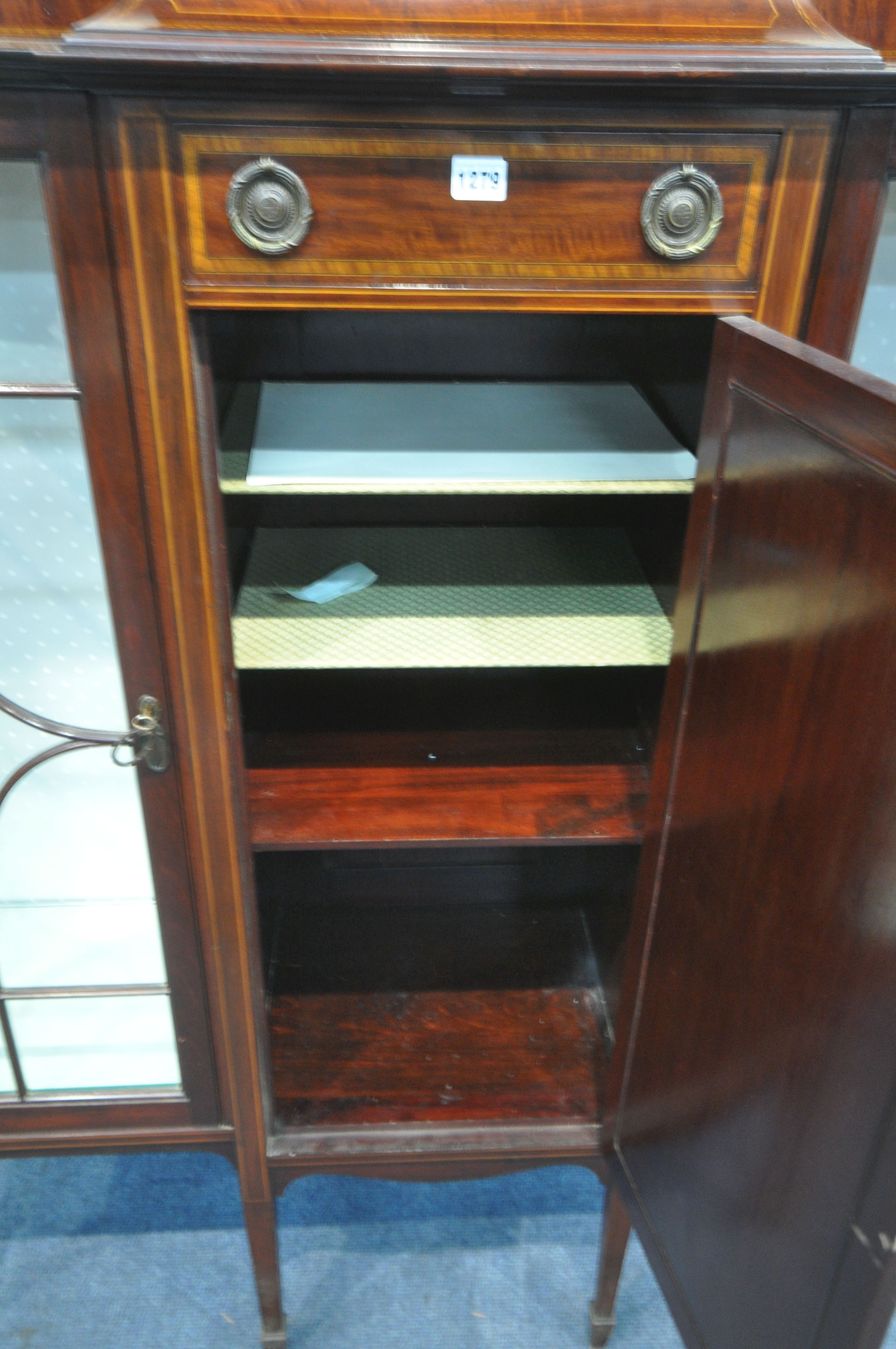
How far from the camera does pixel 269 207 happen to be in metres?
0.64

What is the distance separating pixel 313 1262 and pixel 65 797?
669 mm

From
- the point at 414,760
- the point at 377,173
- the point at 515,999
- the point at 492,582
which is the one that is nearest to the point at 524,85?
the point at 377,173

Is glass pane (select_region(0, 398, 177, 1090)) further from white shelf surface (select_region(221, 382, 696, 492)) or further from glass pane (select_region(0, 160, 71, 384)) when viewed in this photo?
white shelf surface (select_region(221, 382, 696, 492))

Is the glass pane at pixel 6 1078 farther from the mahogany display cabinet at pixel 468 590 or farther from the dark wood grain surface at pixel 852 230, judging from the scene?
the dark wood grain surface at pixel 852 230

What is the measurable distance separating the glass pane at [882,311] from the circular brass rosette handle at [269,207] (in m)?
0.39

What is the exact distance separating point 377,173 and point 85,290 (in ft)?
0.66

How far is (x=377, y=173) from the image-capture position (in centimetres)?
64

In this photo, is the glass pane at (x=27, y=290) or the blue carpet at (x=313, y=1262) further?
the blue carpet at (x=313, y=1262)

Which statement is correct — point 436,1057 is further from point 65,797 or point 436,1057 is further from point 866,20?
point 866,20

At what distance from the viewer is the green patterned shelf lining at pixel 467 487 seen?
78 centimetres

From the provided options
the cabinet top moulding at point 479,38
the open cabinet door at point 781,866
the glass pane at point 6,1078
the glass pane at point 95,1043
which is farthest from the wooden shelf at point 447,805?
the cabinet top moulding at point 479,38

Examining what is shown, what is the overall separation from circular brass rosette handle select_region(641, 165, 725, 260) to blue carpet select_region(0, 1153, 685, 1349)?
42.4 inches

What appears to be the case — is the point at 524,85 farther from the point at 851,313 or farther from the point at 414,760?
the point at 414,760

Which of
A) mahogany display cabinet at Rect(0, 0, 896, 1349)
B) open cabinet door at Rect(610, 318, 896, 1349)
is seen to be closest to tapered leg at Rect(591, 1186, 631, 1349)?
mahogany display cabinet at Rect(0, 0, 896, 1349)
